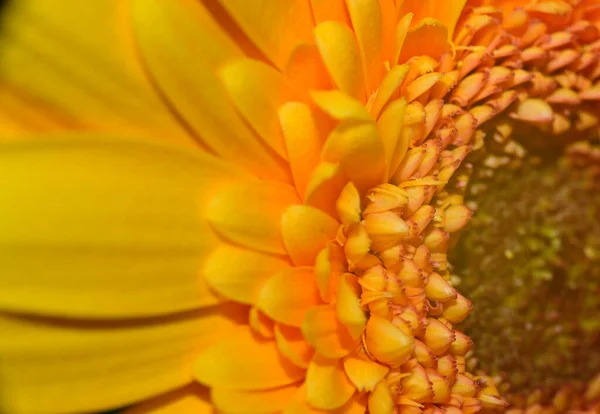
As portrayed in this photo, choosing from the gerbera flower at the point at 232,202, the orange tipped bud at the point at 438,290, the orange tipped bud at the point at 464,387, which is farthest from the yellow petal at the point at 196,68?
the orange tipped bud at the point at 464,387

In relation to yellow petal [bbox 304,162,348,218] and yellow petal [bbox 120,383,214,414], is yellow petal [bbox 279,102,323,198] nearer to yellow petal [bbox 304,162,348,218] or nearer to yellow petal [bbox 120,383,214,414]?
yellow petal [bbox 304,162,348,218]

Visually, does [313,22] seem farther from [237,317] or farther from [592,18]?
[592,18]

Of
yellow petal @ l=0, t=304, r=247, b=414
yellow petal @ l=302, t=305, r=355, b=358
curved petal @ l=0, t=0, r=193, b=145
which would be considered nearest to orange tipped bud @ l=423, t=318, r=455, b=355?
yellow petal @ l=302, t=305, r=355, b=358

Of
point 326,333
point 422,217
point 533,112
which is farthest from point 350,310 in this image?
point 533,112

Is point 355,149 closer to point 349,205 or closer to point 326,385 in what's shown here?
point 349,205

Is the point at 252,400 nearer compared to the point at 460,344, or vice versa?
the point at 252,400

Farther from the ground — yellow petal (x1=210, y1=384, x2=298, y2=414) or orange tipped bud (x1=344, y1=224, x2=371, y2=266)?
orange tipped bud (x1=344, y1=224, x2=371, y2=266)
